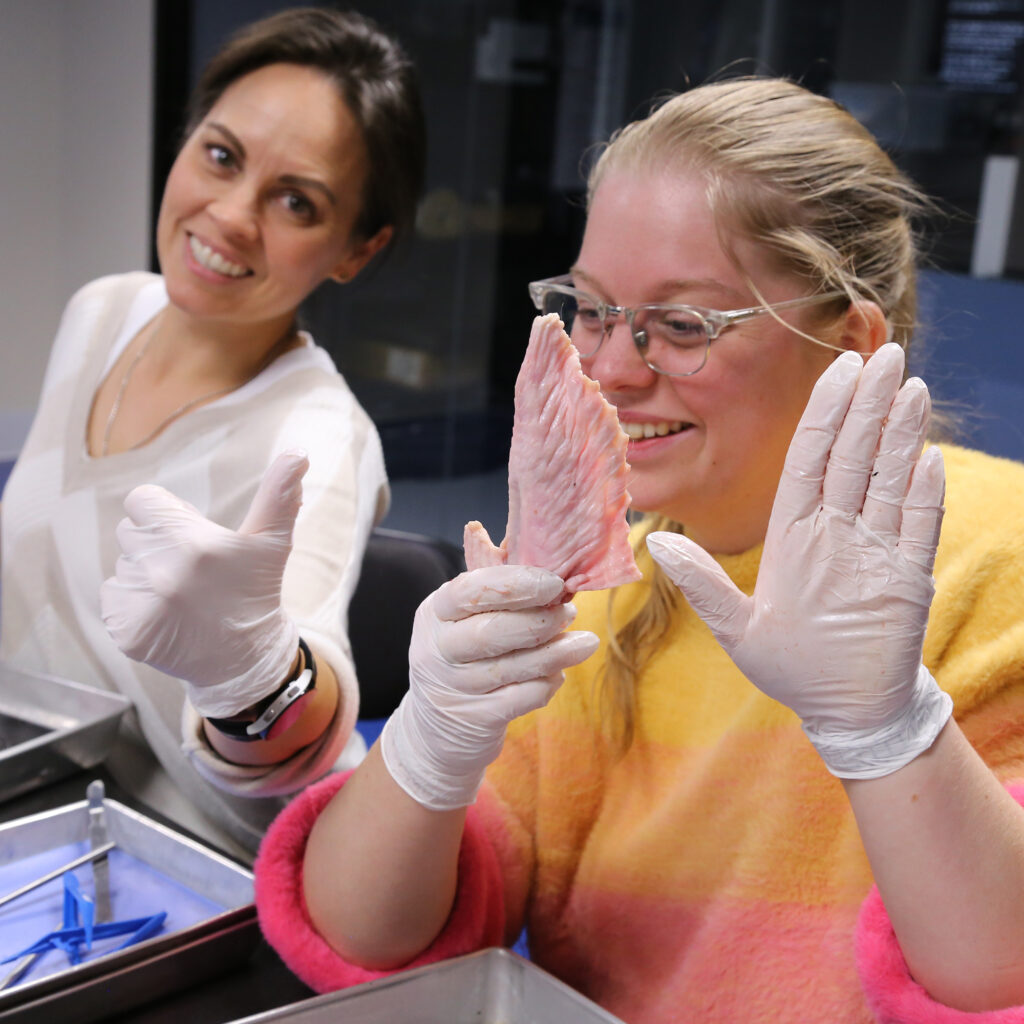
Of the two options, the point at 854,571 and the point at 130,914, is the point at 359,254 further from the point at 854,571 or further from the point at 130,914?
the point at 854,571

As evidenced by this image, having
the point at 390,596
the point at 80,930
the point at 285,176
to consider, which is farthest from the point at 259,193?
the point at 80,930

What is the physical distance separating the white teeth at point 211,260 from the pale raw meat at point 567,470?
0.91 meters

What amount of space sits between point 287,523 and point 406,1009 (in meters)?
0.44

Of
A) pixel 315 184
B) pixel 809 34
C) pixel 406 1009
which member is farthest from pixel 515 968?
pixel 809 34

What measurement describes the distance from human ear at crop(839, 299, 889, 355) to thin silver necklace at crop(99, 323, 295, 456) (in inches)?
38.6

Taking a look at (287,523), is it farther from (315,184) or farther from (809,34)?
(809,34)

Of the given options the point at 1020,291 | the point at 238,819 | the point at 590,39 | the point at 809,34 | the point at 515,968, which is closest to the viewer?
the point at 515,968

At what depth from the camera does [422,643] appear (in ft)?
3.09

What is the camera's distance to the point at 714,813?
1.12 meters

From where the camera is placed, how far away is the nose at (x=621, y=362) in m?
1.03

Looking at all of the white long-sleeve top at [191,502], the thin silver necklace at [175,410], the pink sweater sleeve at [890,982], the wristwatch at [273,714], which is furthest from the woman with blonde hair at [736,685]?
the thin silver necklace at [175,410]

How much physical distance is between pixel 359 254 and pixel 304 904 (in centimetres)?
107

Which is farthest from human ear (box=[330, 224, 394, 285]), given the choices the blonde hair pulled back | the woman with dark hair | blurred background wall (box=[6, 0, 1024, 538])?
blurred background wall (box=[6, 0, 1024, 538])

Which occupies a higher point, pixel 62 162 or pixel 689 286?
pixel 689 286
